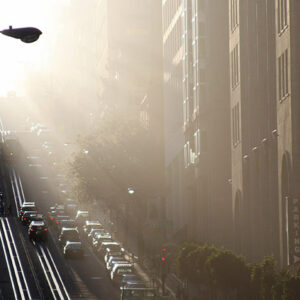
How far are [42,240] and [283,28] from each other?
52.6m

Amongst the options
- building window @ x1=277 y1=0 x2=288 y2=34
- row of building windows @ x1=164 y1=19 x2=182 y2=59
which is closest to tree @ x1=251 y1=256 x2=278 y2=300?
building window @ x1=277 y1=0 x2=288 y2=34

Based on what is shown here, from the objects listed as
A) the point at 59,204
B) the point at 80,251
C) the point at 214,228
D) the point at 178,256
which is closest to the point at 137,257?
the point at 80,251

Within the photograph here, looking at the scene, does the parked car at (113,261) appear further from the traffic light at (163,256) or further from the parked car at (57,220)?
the parked car at (57,220)

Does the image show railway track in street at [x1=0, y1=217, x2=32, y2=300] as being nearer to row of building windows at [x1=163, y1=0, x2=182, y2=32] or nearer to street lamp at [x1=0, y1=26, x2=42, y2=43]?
row of building windows at [x1=163, y1=0, x2=182, y2=32]

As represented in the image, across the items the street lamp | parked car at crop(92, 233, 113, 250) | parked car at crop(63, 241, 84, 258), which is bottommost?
parked car at crop(63, 241, 84, 258)

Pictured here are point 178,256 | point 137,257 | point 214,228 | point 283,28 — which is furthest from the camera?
point 137,257

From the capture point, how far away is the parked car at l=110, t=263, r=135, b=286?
228 feet

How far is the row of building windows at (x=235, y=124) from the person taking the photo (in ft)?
224

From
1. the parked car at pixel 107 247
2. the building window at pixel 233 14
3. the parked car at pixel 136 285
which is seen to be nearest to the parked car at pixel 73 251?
the parked car at pixel 107 247

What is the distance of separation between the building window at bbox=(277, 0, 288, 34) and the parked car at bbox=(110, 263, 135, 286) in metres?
21.0

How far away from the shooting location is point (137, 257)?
87.8m

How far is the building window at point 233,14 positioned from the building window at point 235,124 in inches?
186

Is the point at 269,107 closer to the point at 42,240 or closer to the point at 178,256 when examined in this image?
the point at 178,256

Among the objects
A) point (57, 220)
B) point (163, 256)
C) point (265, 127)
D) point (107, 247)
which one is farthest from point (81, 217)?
point (163, 256)
